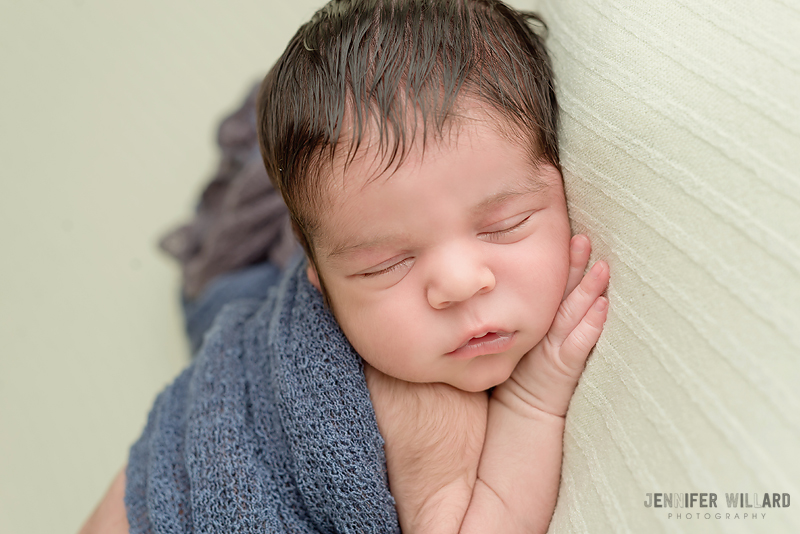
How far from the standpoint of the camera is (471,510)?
71 cm

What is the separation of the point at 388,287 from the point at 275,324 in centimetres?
19

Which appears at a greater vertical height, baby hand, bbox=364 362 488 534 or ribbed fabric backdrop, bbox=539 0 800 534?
ribbed fabric backdrop, bbox=539 0 800 534

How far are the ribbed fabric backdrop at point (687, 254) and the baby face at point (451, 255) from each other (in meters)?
0.06

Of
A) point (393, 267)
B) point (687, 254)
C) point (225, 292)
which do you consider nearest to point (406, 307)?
point (393, 267)

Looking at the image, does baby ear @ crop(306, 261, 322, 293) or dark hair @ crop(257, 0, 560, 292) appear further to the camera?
baby ear @ crop(306, 261, 322, 293)

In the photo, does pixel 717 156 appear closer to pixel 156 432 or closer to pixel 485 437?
pixel 485 437

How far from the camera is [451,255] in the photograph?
632mm

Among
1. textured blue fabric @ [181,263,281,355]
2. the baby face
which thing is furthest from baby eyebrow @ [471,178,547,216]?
textured blue fabric @ [181,263,281,355]

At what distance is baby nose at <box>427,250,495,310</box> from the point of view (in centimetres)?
62

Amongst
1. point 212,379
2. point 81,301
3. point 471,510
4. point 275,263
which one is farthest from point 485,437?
point 81,301

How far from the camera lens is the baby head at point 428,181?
2.05ft

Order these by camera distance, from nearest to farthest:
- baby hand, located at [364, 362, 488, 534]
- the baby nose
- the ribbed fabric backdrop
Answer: the ribbed fabric backdrop, the baby nose, baby hand, located at [364, 362, 488, 534]

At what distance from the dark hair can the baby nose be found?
0.12m

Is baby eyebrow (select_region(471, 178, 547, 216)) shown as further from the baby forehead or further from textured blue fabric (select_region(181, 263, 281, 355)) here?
textured blue fabric (select_region(181, 263, 281, 355))
